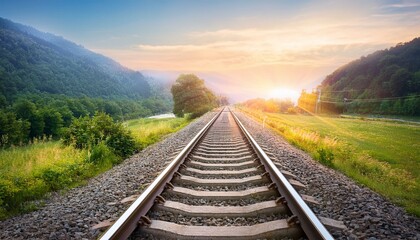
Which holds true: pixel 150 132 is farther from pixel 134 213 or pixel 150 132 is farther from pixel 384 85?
pixel 384 85

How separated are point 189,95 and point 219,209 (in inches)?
1896

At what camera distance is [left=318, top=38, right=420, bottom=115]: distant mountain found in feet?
250

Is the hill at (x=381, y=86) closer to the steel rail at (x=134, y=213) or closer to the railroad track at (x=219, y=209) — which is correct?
the railroad track at (x=219, y=209)

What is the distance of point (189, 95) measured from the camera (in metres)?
51.3

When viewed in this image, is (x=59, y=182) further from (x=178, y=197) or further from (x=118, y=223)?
(x=118, y=223)

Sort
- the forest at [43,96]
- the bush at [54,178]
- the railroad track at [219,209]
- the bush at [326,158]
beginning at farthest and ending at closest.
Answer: the forest at [43,96], the bush at [326,158], the bush at [54,178], the railroad track at [219,209]

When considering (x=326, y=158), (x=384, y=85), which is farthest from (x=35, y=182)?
(x=384, y=85)

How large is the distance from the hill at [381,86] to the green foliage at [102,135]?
256 feet

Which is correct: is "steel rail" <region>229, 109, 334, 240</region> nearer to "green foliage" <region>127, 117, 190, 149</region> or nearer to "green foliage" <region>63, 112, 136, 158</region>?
"green foliage" <region>63, 112, 136, 158</region>

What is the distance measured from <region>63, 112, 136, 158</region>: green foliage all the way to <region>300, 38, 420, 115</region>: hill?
77.9m

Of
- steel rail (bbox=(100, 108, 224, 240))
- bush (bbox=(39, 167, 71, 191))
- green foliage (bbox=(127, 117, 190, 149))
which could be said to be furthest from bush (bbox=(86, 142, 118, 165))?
steel rail (bbox=(100, 108, 224, 240))

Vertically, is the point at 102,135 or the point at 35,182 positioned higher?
the point at 102,135

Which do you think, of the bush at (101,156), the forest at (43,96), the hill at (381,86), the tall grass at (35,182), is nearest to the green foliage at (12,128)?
the forest at (43,96)

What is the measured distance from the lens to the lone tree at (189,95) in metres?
50.6
